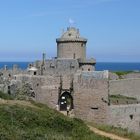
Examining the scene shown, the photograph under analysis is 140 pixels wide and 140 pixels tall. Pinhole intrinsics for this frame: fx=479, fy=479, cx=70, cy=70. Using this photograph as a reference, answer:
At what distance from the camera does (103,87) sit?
91.5 feet

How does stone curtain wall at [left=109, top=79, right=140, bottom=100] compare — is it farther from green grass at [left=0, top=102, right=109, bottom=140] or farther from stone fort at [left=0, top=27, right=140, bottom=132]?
green grass at [left=0, top=102, right=109, bottom=140]

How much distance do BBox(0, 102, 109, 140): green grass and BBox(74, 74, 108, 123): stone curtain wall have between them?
6411mm

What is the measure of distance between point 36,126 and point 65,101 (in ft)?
31.5

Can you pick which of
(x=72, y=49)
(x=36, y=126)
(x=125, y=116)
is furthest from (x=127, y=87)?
(x=36, y=126)

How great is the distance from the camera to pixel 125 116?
2947 cm

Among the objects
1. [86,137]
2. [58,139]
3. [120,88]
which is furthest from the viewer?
[120,88]

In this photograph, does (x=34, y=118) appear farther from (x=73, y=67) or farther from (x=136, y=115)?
(x=73, y=67)

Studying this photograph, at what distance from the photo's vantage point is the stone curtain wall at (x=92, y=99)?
27781mm

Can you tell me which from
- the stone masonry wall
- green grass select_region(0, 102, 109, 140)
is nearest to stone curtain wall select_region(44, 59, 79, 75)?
the stone masonry wall

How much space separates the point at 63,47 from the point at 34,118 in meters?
23.0

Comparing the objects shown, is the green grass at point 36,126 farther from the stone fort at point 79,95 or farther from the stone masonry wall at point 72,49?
the stone masonry wall at point 72,49

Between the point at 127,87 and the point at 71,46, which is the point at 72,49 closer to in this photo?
the point at 71,46

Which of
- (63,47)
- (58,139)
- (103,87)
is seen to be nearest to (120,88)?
(63,47)

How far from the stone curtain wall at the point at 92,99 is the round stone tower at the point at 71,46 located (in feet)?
47.1
